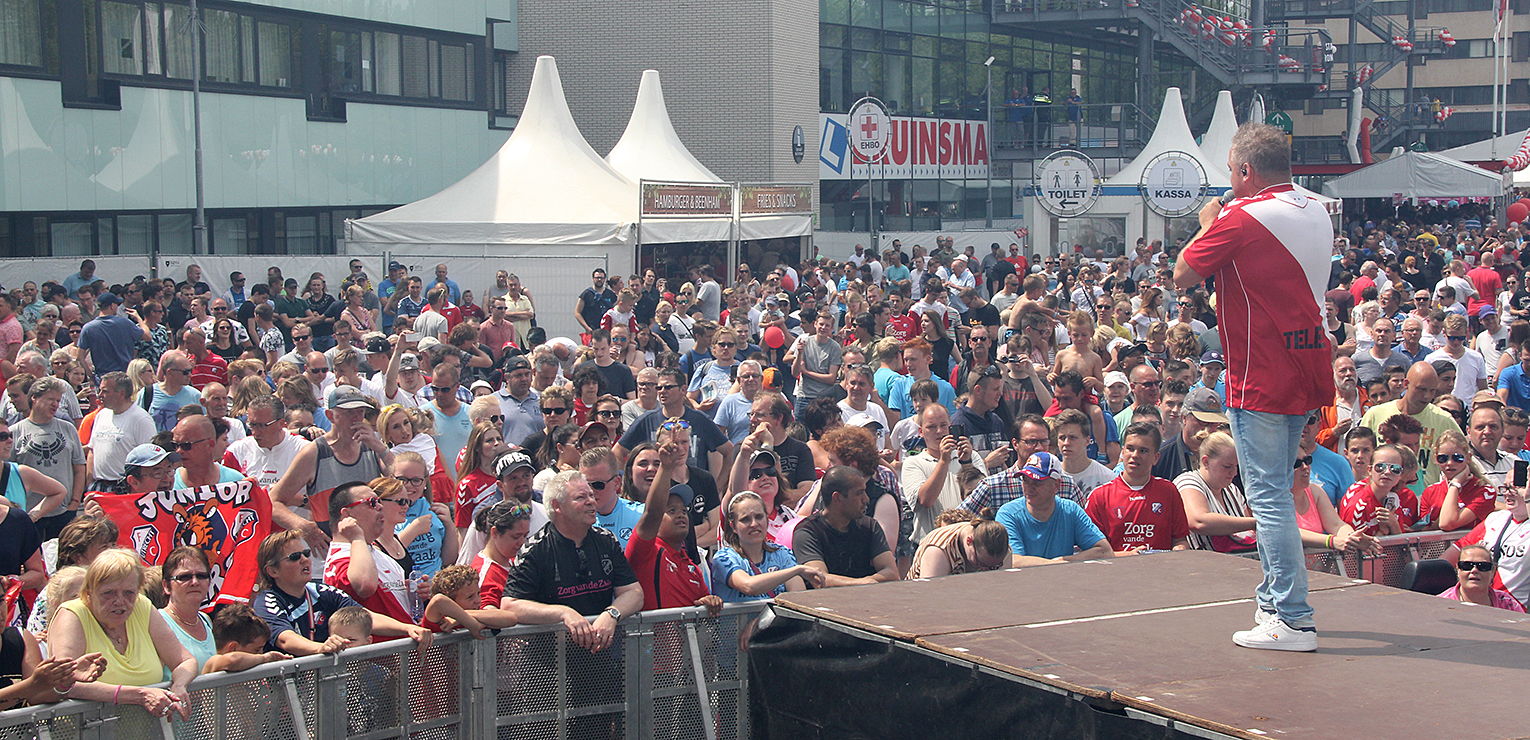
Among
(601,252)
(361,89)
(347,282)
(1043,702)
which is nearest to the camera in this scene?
(1043,702)

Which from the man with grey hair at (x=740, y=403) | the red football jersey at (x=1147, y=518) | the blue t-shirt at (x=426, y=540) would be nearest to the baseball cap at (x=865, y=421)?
the man with grey hair at (x=740, y=403)

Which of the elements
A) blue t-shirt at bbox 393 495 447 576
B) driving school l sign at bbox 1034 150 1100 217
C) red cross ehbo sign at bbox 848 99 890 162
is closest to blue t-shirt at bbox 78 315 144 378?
blue t-shirt at bbox 393 495 447 576

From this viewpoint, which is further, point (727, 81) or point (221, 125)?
point (727, 81)

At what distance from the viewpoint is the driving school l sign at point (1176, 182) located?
84.8 feet

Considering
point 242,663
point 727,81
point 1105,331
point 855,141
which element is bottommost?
point 242,663

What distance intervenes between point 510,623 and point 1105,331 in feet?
24.8

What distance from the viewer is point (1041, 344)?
12.2 meters

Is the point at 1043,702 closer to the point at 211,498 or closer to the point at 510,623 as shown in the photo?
the point at 510,623

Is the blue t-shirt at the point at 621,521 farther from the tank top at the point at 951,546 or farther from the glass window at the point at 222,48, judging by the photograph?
the glass window at the point at 222,48

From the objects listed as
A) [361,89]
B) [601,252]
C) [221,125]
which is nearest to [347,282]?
[601,252]

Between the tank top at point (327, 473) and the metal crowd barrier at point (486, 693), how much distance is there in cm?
255

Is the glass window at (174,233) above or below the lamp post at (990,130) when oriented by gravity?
below

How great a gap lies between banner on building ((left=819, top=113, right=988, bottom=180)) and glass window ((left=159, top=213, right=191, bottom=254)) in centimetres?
1473

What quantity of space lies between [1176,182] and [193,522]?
22338 mm
